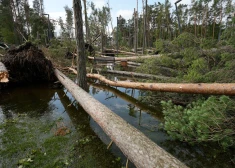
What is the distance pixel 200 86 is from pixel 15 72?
24.5 feet

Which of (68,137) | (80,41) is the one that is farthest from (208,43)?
(68,137)

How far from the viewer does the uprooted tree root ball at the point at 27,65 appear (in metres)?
6.65

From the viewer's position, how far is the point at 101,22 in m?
26.8

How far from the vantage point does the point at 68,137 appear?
3.12 meters

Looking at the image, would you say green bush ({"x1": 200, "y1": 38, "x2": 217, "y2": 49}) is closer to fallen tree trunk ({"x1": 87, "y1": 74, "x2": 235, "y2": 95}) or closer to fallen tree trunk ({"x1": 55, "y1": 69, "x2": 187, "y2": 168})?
fallen tree trunk ({"x1": 87, "y1": 74, "x2": 235, "y2": 95})

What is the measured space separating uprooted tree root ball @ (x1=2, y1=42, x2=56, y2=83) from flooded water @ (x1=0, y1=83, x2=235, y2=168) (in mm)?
1870

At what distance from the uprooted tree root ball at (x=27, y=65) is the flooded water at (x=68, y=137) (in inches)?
73.6

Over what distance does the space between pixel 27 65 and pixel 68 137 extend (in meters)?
5.32

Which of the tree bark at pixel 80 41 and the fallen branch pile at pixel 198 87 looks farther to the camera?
the tree bark at pixel 80 41

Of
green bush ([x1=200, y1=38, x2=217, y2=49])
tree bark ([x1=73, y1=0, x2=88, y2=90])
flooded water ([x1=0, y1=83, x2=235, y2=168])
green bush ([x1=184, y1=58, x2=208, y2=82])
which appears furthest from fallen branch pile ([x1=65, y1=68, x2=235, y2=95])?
tree bark ([x1=73, y1=0, x2=88, y2=90])

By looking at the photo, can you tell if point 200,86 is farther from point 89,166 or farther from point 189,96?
point 89,166

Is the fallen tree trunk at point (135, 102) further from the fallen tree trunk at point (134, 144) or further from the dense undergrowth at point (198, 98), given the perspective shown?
the fallen tree trunk at point (134, 144)

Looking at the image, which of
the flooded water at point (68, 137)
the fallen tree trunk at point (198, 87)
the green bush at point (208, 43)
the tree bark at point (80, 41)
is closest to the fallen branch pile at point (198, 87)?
the fallen tree trunk at point (198, 87)

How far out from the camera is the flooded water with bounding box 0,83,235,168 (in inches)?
95.7
